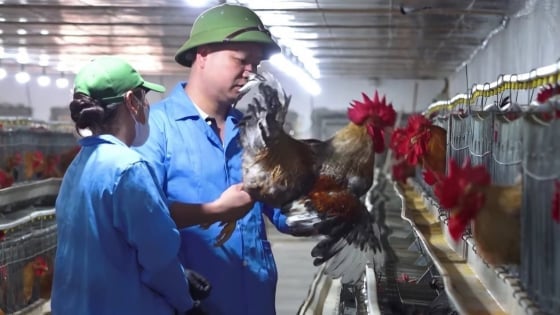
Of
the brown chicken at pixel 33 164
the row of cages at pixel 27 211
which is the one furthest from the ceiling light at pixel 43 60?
the brown chicken at pixel 33 164

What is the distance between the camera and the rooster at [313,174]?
2.50m

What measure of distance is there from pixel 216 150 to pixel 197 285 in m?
0.50

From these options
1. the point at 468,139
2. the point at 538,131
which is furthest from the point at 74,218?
the point at 468,139

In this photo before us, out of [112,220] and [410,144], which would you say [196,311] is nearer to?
[112,220]

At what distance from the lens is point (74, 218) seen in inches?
85.1

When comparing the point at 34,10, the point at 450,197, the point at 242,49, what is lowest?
the point at 450,197

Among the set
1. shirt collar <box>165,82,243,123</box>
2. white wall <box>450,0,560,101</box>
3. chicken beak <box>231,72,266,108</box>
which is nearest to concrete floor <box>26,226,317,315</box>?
shirt collar <box>165,82,243,123</box>

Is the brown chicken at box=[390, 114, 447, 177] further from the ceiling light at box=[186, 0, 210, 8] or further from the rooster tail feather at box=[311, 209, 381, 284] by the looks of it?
the ceiling light at box=[186, 0, 210, 8]

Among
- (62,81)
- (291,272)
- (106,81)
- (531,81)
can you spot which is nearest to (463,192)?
(531,81)

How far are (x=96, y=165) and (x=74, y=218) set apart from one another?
17cm

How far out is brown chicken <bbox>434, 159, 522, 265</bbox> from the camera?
178cm

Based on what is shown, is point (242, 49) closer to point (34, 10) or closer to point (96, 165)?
point (96, 165)

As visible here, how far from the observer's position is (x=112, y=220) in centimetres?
212

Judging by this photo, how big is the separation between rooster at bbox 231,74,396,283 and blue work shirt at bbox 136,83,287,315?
0.12 meters
